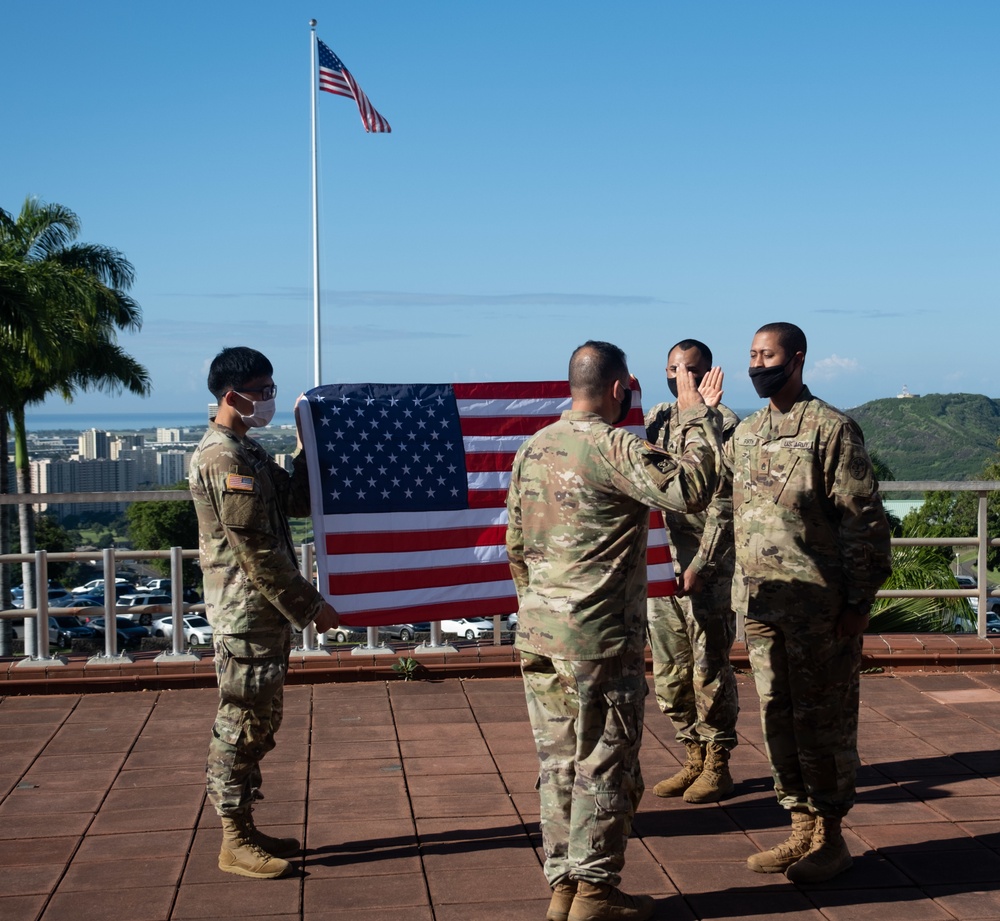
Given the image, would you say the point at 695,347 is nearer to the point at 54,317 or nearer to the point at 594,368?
the point at 594,368

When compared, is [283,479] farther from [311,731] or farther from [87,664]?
[87,664]

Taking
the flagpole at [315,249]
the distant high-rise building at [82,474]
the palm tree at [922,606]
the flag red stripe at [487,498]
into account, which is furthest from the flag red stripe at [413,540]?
the distant high-rise building at [82,474]

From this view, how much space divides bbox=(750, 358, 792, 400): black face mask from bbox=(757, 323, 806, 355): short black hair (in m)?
0.06

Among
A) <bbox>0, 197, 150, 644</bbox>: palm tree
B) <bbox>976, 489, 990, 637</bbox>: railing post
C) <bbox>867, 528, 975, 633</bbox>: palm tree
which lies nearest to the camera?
<bbox>976, 489, 990, 637</bbox>: railing post

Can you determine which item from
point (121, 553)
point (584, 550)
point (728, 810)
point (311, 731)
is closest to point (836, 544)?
point (584, 550)

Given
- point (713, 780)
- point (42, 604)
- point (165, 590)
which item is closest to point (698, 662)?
point (713, 780)

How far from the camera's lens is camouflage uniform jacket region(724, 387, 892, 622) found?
4195mm

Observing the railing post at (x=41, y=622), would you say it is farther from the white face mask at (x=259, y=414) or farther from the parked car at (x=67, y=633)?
the parked car at (x=67, y=633)

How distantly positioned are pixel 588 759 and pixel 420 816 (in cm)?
149

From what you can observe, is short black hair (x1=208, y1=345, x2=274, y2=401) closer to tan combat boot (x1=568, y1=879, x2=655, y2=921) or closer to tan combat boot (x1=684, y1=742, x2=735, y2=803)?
tan combat boot (x1=568, y1=879, x2=655, y2=921)

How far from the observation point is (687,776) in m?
5.33

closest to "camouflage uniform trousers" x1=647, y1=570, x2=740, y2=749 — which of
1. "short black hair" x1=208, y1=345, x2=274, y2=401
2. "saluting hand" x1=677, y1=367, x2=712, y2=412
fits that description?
"saluting hand" x1=677, y1=367, x2=712, y2=412

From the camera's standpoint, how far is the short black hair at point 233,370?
439cm

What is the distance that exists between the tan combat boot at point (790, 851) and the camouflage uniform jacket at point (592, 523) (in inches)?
44.0
